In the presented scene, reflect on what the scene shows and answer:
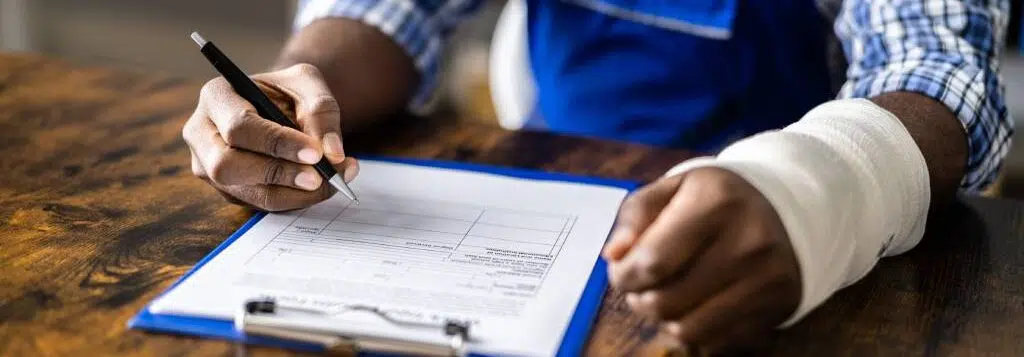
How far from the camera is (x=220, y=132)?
0.75 m

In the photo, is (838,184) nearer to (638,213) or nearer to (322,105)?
(638,213)

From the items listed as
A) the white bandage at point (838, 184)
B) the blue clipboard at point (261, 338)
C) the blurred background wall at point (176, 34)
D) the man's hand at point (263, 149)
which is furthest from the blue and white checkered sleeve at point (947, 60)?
the blurred background wall at point (176, 34)

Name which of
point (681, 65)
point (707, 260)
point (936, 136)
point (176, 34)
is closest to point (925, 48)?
point (936, 136)

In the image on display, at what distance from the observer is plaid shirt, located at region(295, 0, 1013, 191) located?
84 cm

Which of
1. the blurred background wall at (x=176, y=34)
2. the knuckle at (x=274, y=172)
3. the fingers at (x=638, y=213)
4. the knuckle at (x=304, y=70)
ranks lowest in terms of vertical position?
the blurred background wall at (x=176, y=34)

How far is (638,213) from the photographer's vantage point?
550 millimetres

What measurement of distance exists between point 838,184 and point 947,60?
0.34m

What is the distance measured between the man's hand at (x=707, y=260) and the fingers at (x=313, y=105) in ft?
0.89

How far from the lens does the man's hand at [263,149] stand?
2.36 ft

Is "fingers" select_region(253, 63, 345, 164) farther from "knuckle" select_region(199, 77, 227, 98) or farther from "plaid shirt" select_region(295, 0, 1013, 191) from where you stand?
"plaid shirt" select_region(295, 0, 1013, 191)

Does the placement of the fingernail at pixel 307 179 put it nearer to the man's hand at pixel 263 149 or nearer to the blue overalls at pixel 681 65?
the man's hand at pixel 263 149

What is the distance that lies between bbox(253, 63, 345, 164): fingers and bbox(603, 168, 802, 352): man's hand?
27cm

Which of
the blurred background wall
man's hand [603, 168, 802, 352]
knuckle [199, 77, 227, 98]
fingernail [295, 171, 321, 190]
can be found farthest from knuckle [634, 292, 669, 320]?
the blurred background wall

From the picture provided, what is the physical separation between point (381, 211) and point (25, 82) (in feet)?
1.76
